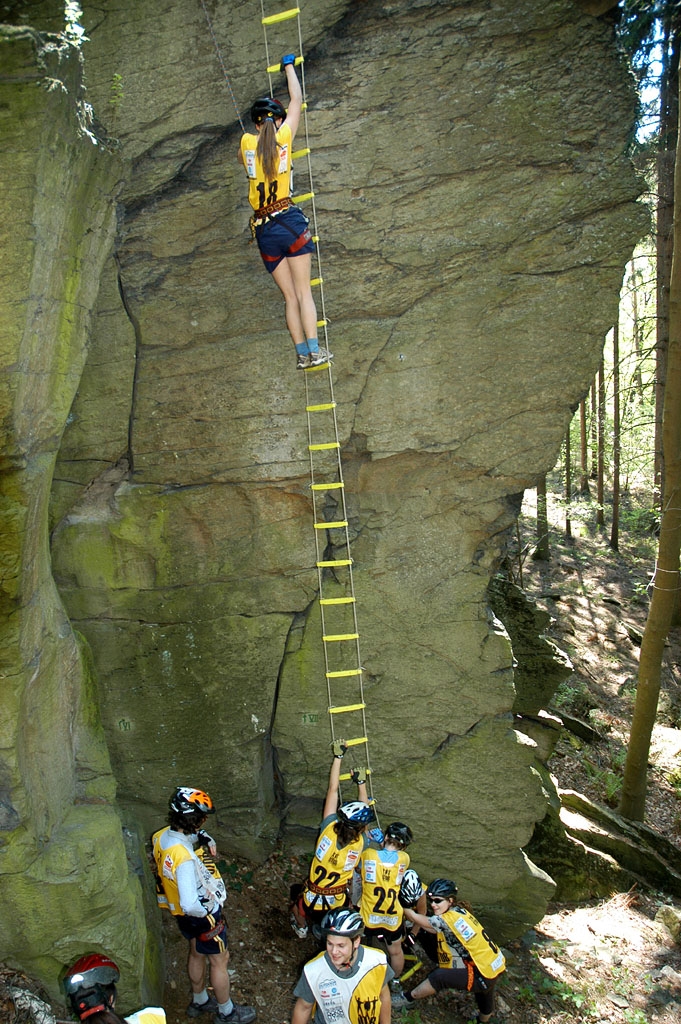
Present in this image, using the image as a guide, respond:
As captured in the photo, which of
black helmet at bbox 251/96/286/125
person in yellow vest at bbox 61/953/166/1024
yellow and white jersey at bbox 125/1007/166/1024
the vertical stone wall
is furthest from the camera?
black helmet at bbox 251/96/286/125

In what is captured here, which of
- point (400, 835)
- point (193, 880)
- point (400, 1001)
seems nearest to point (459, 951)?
point (400, 1001)

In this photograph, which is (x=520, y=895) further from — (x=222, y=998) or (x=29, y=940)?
(x=29, y=940)

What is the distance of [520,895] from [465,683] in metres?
2.29

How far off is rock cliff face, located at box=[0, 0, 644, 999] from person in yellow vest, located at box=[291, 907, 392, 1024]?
242 centimetres

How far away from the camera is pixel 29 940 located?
4926 millimetres

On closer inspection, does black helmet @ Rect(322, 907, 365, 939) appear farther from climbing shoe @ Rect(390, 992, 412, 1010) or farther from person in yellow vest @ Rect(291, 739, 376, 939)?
climbing shoe @ Rect(390, 992, 412, 1010)

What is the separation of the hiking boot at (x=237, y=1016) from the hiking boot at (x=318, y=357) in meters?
5.12

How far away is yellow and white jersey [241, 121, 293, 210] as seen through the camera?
5.21 meters

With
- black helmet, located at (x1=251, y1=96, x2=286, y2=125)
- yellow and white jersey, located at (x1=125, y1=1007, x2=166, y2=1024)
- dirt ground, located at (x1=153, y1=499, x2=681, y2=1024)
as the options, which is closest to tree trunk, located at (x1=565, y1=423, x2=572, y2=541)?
dirt ground, located at (x1=153, y1=499, x2=681, y2=1024)

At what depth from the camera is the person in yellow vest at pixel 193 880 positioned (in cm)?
486

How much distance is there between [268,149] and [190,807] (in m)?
4.84

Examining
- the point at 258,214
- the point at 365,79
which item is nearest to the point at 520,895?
the point at 258,214

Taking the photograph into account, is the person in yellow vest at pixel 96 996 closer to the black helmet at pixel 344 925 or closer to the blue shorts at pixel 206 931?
the black helmet at pixel 344 925

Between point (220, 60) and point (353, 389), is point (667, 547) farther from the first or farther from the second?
point (220, 60)
